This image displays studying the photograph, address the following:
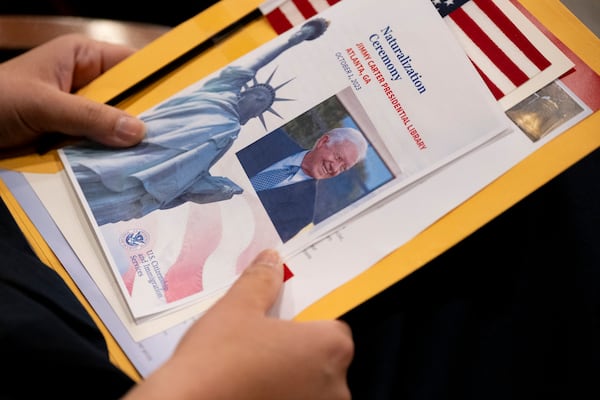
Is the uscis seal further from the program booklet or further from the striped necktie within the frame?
the striped necktie

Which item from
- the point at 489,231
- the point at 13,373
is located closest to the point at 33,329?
the point at 13,373

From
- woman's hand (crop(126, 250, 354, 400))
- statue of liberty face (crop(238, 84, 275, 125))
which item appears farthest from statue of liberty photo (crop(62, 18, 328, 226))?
woman's hand (crop(126, 250, 354, 400))

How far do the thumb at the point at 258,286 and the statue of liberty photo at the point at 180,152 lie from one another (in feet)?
0.25

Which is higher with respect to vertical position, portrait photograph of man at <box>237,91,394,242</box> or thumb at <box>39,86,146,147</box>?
thumb at <box>39,86,146,147</box>

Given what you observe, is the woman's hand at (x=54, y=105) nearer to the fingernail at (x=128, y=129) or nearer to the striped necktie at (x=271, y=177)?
the fingernail at (x=128, y=129)

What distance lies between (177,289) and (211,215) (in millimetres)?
73

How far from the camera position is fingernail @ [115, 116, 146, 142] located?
521 mm

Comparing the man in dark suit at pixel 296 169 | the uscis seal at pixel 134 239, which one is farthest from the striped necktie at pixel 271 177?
the uscis seal at pixel 134 239

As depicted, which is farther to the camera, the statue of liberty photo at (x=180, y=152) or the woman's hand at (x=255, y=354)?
the statue of liberty photo at (x=180, y=152)

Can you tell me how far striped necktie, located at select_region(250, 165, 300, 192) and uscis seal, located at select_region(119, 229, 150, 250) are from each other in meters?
0.11

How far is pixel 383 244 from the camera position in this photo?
467 mm

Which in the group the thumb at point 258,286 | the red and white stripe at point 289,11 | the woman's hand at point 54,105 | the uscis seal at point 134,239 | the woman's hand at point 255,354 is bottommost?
the woman's hand at point 255,354

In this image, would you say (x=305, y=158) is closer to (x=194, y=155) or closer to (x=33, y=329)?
(x=194, y=155)

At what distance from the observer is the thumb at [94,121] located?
52 cm
